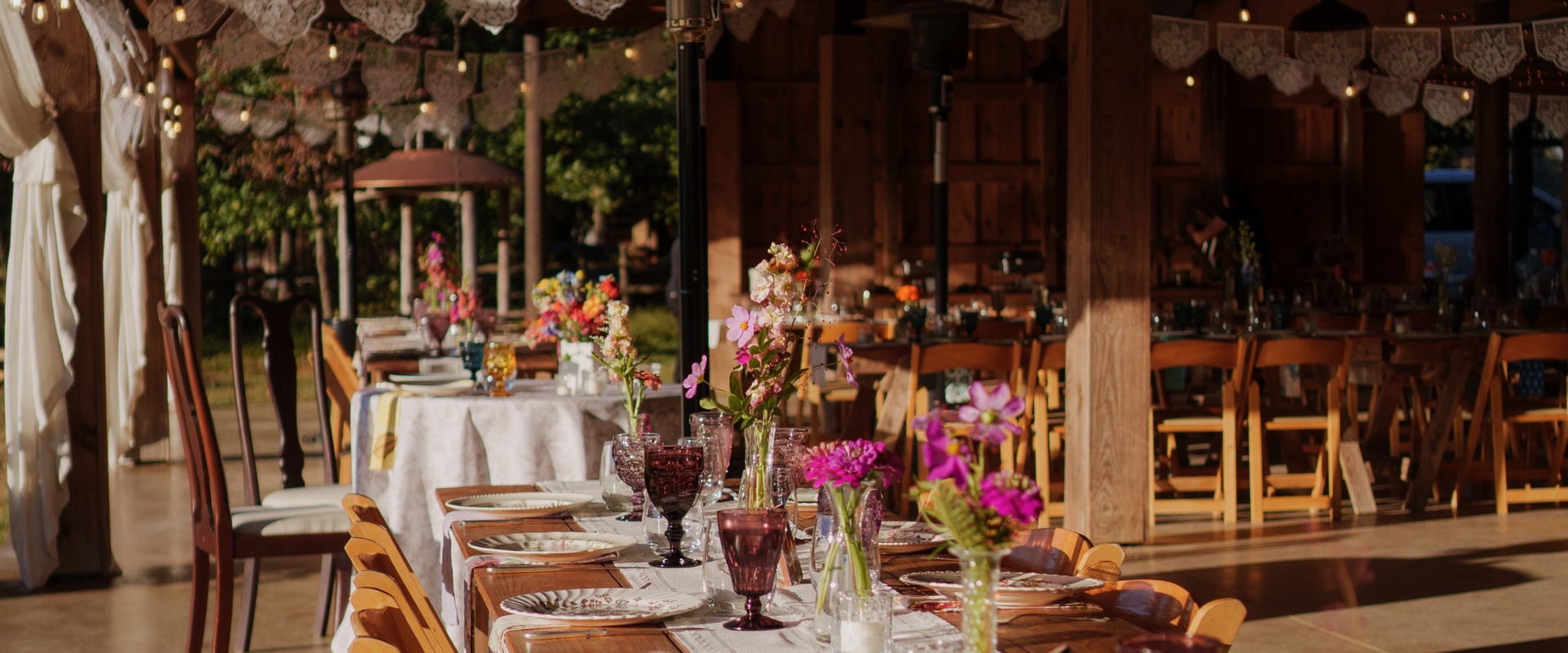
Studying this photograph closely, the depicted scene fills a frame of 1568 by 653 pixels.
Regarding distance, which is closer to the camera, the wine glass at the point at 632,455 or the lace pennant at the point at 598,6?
the wine glass at the point at 632,455

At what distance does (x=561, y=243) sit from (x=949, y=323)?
59.3 ft

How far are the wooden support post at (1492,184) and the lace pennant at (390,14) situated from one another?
7.35 meters

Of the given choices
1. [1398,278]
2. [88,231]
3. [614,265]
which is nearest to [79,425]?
[88,231]

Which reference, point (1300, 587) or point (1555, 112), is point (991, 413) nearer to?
point (1300, 587)

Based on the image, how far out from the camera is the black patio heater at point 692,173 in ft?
13.1

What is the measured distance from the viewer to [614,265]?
23484mm

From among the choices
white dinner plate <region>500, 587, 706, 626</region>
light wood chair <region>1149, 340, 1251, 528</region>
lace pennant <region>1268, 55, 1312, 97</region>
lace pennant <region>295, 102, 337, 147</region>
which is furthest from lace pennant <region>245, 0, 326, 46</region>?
lace pennant <region>295, 102, 337, 147</region>

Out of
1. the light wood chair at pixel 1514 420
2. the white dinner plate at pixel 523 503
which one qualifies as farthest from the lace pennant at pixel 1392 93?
the white dinner plate at pixel 523 503

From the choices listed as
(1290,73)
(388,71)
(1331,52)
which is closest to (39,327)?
(388,71)

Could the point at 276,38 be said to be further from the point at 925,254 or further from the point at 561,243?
the point at 561,243

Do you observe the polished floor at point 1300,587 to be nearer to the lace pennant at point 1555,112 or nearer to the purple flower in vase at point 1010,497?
the purple flower in vase at point 1010,497

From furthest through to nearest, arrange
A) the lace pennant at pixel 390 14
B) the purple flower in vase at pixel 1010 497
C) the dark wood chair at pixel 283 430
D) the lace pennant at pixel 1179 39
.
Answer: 1. the lace pennant at pixel 1179 39
2. the lace pennant at pixel 390 14
3. the dark wood chair at pixel 283 430
4. the purple flower in vase at pixel 1010 497

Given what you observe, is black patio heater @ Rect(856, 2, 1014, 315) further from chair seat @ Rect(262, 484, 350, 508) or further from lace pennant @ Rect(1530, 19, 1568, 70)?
chair seat @ Rect(262, 484, 350, 508)

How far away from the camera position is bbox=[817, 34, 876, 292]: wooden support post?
1100cm
